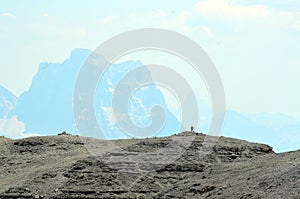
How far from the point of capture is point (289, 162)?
1238 inches

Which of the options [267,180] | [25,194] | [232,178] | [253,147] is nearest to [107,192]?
[25,194]

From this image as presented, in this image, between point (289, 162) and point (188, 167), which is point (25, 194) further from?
point (289, 162)

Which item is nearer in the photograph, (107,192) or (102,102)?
(107,192)

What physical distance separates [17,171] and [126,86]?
31.3ft

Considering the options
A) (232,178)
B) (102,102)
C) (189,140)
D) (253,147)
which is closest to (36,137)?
(102,102)

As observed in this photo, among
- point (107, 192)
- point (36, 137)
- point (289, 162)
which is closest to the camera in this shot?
point (289, 162)

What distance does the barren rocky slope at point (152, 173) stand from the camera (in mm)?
29484

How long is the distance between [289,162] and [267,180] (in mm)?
3483

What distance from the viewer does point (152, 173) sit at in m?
36.2

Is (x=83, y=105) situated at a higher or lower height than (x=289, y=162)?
higher

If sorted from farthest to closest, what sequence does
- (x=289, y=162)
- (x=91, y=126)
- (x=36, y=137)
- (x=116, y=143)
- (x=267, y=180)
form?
(x=36, y=137) < (x=116, y=143) < (x=91, y=126) < (x=289, y=162) < (x=267, y=180)

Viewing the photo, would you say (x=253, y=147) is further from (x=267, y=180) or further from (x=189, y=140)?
(x=267, y=180)

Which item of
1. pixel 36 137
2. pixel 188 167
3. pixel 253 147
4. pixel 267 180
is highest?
pixel 36 137

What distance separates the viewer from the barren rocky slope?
29484 mm
